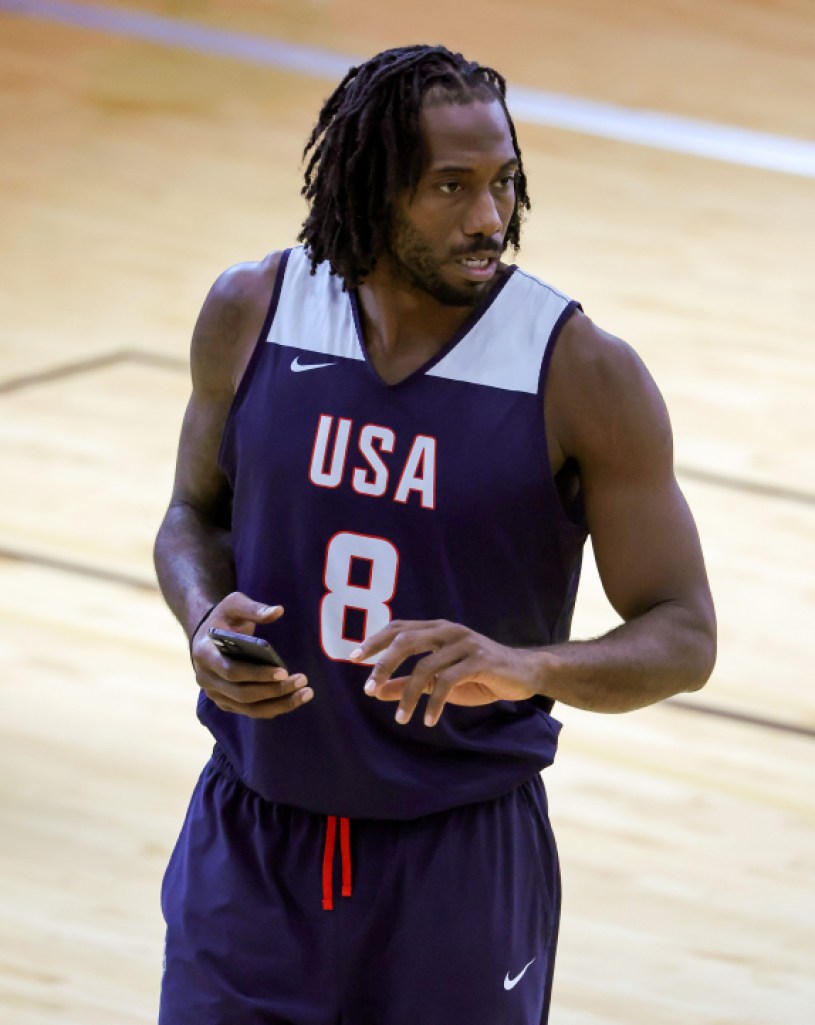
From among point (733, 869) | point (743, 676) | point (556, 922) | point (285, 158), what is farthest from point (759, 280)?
point (556, 922)

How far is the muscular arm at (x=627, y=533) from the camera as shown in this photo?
2164mm

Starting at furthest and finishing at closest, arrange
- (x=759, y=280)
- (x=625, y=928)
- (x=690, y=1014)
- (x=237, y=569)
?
(x=759, y=280) → (x=625, y=928) → (x=690, y=1014) → (x=237, y=569)

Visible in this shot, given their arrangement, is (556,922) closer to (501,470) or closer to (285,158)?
(501,470)

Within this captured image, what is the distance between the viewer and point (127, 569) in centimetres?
504

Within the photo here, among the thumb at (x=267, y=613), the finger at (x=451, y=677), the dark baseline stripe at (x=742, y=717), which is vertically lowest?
the dark baseline stripe at (x=742, y=717)

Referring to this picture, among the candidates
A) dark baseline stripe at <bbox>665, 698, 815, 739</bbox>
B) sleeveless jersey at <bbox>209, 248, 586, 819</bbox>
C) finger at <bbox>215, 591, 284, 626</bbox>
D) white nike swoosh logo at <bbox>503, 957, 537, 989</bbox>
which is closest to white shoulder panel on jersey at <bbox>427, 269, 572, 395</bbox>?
sleeveless jersey at <bbox>209, 248, 586, 819</bbox>

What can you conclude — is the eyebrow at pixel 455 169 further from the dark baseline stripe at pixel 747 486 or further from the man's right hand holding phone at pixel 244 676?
the dark baseline stripe at pixel 747 486

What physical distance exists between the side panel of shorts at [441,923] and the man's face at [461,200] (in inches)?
25.3

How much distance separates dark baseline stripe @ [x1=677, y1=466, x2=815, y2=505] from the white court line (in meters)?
3.32

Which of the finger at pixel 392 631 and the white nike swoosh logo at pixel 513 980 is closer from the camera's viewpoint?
the finger at pixel 392 631

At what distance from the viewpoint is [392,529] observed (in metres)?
2.20

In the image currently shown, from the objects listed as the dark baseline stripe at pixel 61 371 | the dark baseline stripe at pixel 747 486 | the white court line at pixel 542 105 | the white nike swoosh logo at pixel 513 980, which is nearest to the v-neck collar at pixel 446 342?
the white nike swoosh logo at pixel 513 980

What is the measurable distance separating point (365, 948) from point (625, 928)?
1555 millimetres

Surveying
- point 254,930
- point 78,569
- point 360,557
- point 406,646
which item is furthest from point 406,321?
point 78,569
